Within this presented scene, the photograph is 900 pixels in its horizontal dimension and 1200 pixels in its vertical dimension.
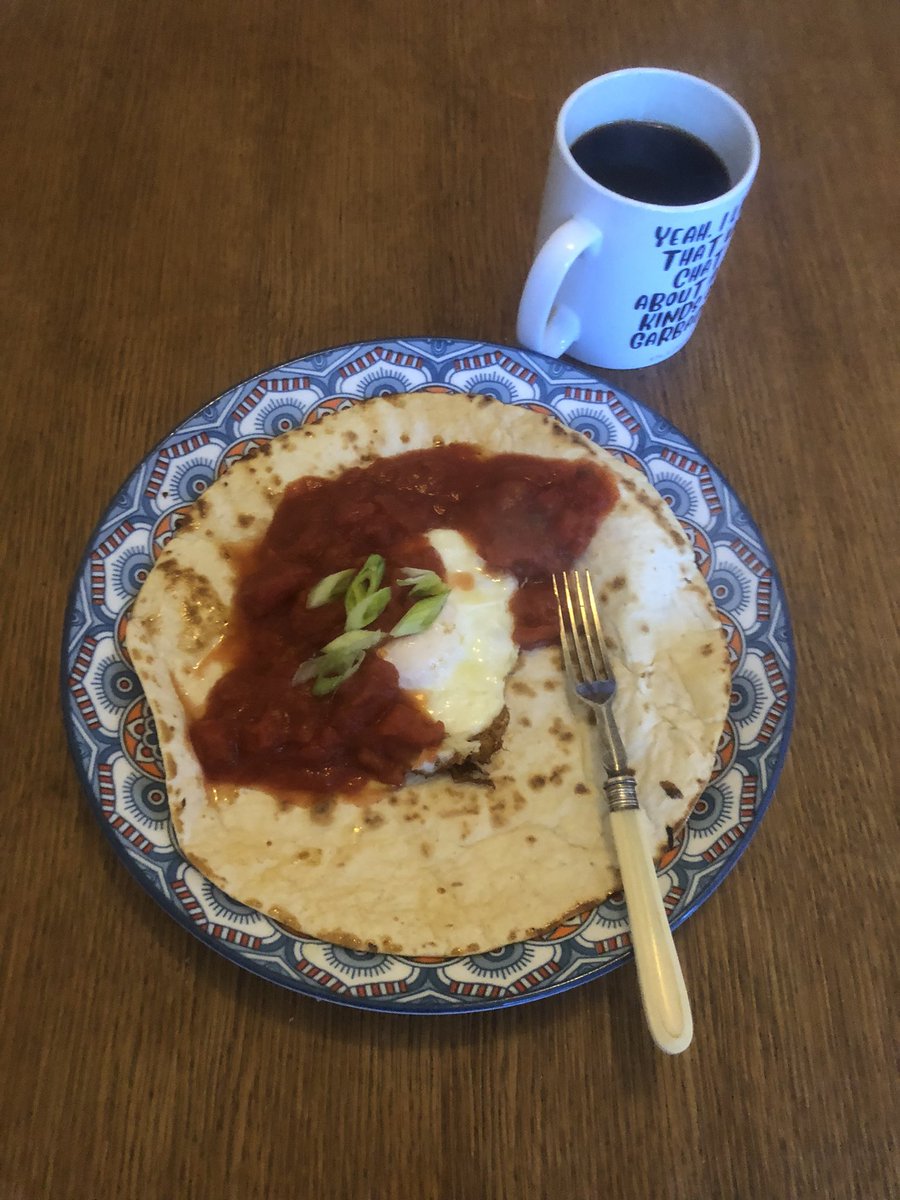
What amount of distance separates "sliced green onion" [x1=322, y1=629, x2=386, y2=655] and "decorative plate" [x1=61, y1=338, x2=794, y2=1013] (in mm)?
320

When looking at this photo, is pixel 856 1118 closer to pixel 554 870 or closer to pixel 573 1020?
pixel 573 1020

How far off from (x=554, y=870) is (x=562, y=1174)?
0.40 metres

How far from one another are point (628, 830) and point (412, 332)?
Answer: 1177mm

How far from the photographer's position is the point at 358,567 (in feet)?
4.93

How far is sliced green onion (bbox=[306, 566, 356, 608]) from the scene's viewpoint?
145cm

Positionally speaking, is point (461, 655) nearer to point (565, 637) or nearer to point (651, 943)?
point (565, 637)

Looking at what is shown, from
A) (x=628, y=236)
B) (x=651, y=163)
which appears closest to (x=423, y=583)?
(x=628, y=236)

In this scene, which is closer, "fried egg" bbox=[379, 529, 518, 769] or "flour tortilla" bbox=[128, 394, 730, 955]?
"flour tortilla" bbox=[128, 394, 730, 955]

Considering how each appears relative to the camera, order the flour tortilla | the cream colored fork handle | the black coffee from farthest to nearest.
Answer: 1. the black coffee
2. the flour tortilla
3. the cream colored fork handle

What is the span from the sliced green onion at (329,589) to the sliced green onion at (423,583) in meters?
0.09

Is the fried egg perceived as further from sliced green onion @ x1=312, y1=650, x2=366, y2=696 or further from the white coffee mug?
the white coffee mug

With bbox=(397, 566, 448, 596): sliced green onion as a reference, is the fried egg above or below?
below

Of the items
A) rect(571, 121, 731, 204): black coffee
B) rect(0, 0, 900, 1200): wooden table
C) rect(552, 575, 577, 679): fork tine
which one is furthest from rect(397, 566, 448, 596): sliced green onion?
rect(571, 121, 731, 204): black coffee

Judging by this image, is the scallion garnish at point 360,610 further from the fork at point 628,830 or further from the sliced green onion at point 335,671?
the fork at point 628,830
